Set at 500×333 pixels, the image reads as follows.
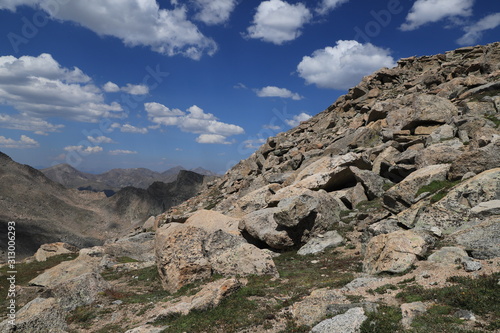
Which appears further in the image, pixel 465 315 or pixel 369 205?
pixel 369 205

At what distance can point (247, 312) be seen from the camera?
1474 centimetres

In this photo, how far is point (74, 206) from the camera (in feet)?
563

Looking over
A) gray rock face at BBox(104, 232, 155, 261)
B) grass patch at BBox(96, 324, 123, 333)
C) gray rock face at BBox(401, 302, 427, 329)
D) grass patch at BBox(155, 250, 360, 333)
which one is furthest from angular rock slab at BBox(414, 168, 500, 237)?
gray rock face at BBox(104, 232, 155, 261)

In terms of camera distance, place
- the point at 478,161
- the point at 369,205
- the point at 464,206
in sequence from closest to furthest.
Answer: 1. the point at 464,206
2. the point at 478,161
3. the point at 369,205

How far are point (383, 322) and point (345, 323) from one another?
1.31m

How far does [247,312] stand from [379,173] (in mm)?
25050

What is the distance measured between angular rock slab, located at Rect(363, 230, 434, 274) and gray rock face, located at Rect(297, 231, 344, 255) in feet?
19.7

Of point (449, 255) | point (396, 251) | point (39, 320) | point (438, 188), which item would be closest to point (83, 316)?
point (39, 320)

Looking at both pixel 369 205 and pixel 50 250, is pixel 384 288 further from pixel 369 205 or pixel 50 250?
pixel 50 250

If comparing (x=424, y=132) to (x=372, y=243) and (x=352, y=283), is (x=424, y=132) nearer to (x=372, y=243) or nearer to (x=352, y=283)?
(x=372, y=243)

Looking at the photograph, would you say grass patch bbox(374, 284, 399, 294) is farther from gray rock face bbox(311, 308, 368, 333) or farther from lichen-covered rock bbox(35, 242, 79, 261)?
lichen-covered rock bbox(35, 242, 79, 261)

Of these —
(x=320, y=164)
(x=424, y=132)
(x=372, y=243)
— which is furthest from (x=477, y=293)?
(x=424, y=132)

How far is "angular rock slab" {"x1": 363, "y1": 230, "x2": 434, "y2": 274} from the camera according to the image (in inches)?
642

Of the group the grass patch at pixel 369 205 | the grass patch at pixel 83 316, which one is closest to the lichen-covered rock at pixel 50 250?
the grass patch at pixel 83 316
